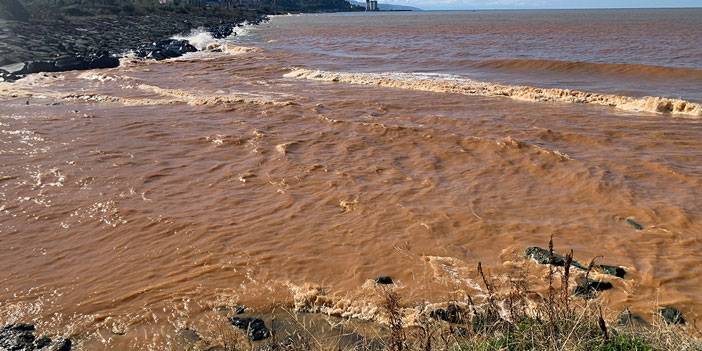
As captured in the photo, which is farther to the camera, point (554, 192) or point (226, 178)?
point (226, 178)

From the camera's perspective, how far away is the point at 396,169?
33.8 ft

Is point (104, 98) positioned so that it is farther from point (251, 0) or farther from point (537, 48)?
point (251, 0)

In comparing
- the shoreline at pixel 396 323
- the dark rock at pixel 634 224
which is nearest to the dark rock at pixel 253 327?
the shoreline at pixel 396 323

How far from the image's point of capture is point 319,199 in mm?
8711

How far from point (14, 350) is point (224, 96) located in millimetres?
14246

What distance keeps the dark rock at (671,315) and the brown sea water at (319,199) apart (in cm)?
22

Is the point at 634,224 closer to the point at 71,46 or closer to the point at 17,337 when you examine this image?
the point at 17,337

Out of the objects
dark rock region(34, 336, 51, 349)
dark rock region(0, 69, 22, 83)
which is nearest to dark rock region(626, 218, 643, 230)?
dark rock region(34, 336, 51, 349)

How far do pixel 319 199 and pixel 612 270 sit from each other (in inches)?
180

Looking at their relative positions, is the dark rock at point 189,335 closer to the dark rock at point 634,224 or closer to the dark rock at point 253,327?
the dark rock at point 253,327

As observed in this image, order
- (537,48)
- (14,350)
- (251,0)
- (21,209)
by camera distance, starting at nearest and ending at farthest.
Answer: (14,350), (21,209), (537,48), (251,0)

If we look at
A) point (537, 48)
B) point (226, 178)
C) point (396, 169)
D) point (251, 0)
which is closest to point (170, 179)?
point (226, 178)

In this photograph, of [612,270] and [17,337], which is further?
[612,270]

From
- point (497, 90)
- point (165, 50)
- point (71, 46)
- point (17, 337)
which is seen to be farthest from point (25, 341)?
point (71, 46)
